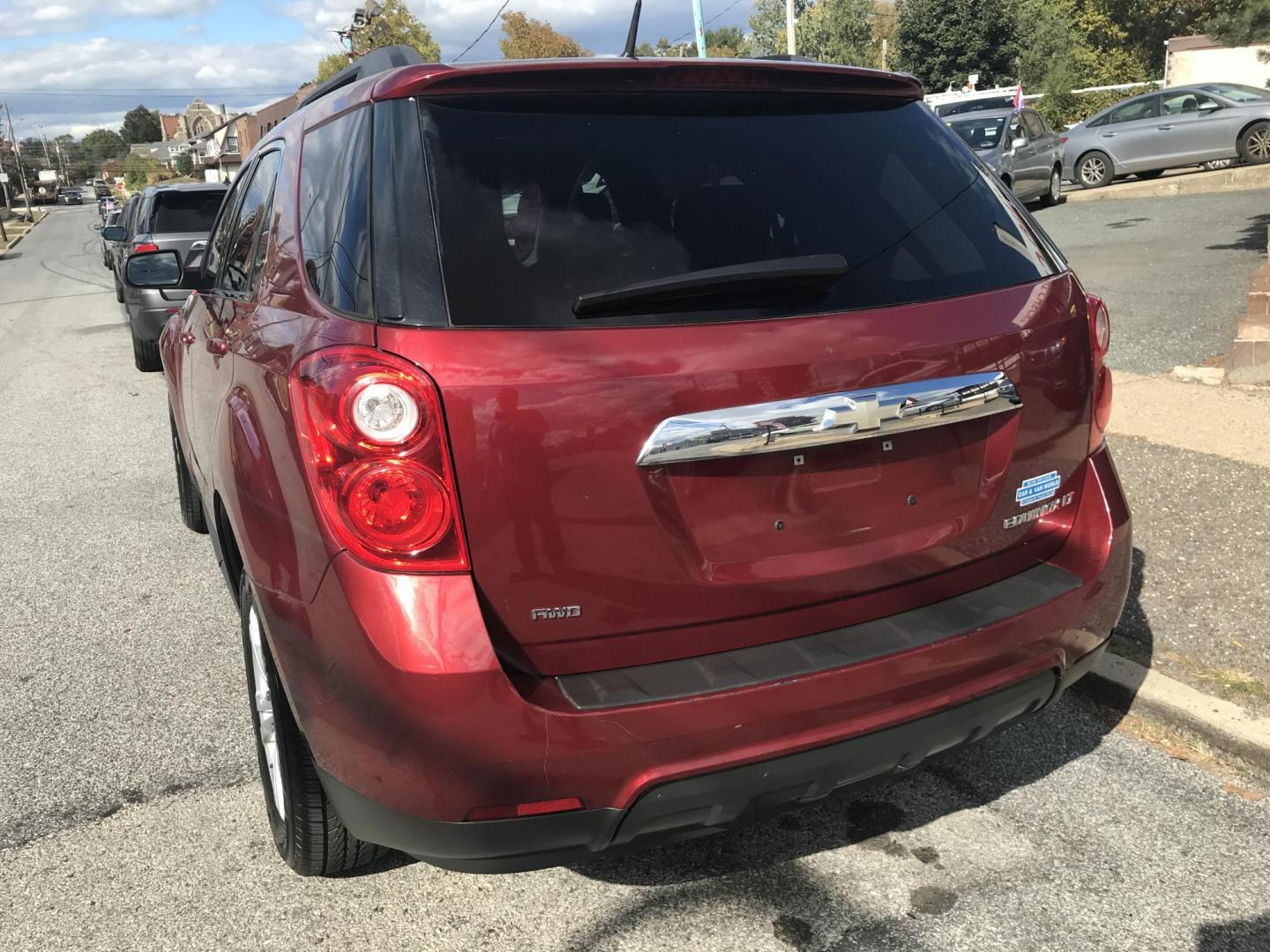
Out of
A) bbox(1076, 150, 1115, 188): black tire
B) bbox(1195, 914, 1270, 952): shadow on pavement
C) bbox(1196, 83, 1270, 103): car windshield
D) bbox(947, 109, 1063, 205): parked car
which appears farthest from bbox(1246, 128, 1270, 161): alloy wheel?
bbox(1195, 914, 1270, 952): shadow on pavement

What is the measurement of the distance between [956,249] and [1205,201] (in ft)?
55.9

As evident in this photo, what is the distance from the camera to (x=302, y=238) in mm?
2686

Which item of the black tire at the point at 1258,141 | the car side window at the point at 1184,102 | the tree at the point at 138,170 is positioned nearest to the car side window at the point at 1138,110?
the car side window at the point at 1184,102

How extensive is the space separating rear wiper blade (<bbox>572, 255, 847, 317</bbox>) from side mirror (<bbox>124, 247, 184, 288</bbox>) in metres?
2.83

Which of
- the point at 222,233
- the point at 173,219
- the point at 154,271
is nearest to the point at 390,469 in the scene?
the point at 222,233

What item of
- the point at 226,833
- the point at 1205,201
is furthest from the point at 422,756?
the point at 1205,201

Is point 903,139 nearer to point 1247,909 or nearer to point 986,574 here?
point 986,574

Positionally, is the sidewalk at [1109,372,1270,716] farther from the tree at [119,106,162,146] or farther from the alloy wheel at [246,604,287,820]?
the tree at [119,106,162,146]

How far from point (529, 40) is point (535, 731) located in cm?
6549

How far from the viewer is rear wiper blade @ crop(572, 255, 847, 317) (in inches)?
85.4

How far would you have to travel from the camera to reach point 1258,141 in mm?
19297

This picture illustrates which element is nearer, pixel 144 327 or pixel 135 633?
pixel 135 633

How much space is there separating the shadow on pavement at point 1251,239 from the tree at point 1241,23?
11.3ft

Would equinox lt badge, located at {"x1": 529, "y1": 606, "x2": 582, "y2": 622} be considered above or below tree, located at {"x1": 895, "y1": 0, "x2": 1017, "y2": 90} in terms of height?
below
